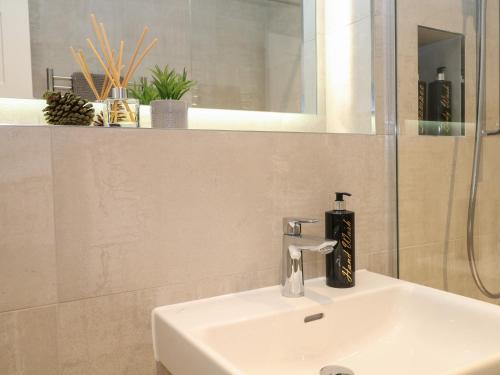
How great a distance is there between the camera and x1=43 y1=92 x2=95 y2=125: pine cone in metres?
0.83

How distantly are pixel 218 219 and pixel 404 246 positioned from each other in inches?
22.1

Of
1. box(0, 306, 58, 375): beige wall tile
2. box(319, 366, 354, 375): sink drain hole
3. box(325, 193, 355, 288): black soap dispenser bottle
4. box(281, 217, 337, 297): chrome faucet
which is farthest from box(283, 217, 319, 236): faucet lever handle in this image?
box(0, 306, 58, 375): beige wall tile

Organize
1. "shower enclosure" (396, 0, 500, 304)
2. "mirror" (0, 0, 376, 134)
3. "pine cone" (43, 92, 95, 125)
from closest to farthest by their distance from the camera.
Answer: "pine cone" (43, 92, 95, 125), "mirror" (0, 0, 376, 134), "shower enclosure" (396, 0, 500, 304)

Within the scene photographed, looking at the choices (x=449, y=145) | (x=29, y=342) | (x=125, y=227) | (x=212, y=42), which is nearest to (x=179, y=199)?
(x=125, y=227)

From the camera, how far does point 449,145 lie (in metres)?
1.13

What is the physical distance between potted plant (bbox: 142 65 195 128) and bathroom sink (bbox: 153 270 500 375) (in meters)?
0.39

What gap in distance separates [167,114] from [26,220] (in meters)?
0.35

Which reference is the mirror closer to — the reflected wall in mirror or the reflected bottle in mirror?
the reflected wall in mirror

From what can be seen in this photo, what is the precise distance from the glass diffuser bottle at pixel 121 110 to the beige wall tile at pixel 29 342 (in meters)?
0.37

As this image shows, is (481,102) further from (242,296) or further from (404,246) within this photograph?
(242,296)

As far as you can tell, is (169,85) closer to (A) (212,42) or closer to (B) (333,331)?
(A) (212,42)

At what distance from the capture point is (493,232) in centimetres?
113

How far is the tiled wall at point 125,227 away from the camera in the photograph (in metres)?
0.74

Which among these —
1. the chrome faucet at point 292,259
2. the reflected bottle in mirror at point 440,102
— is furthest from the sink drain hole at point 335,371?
the reflected bottle in mirror at point 440,102
